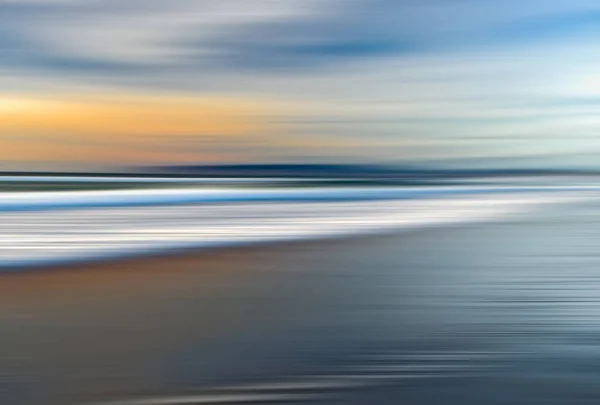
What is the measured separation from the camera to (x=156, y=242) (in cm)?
620

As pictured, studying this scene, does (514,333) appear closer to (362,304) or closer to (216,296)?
(362,304)

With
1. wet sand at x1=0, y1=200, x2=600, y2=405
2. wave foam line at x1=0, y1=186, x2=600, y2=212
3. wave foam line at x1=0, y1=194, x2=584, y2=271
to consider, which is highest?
wave foam line at x1=0, y1=186, x2=600, y2=212

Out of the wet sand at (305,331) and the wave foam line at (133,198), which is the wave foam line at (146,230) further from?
the wave foam line at (133,198)

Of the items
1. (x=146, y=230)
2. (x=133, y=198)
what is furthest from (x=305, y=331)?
(x=133, y=198)

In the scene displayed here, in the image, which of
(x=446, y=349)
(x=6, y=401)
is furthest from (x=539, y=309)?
(x=6, y=401)

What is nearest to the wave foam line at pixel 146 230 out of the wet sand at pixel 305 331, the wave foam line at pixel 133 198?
the wet sand at pixel 305 331

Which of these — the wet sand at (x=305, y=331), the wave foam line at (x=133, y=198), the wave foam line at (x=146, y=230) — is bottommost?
the wet sand at (x=305, y=331)

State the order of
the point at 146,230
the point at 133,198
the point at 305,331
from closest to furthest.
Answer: the point at 305,331 → the point at 146,230 → the point at 133,198

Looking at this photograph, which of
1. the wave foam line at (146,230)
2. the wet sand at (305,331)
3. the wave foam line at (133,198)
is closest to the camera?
the wet sand at (305,331)

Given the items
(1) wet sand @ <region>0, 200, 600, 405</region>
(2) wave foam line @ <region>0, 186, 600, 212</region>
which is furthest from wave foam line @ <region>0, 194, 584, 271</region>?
(2) wave foam line @ <region>0, 186, 600, 212</region>

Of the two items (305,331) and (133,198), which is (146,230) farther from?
(133,198)

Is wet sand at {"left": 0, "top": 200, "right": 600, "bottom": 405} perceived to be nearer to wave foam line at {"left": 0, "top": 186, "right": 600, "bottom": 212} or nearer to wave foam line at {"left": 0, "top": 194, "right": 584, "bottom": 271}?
wave foam line at {"left": 0, "top": 194, "right": 584, "bottom": 271}

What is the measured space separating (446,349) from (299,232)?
481 cm

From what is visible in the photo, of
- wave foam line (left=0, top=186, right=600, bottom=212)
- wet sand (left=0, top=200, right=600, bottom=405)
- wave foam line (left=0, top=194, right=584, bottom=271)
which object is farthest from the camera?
wave foam line (left=0, top=186, right=600, bottom=212)
